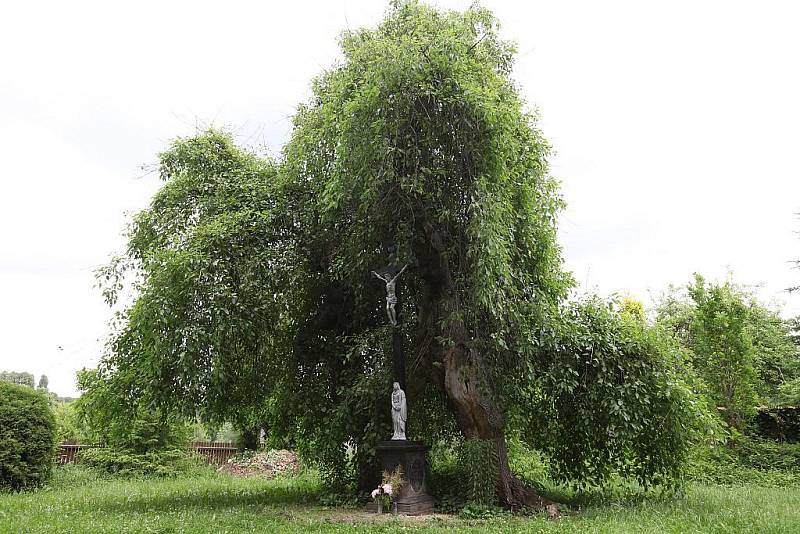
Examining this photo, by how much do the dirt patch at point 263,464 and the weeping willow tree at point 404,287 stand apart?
20.1 feet

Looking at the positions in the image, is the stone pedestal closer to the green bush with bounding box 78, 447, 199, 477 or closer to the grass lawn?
the grass lawn

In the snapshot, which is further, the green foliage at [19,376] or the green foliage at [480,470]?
the green foliage at [19,376]

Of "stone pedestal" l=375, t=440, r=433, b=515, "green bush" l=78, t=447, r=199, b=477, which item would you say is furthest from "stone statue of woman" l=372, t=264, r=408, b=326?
"green bush" l=78, t=447, r=199, b=477

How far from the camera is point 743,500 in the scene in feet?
31.2

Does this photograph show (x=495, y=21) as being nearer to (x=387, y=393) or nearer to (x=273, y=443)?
(x=387, y=393)

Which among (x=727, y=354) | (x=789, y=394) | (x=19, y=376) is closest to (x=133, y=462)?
(x=727, y=354)

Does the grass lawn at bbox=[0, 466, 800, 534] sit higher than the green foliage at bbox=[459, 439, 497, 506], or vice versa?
the green foliage at bbox=[459, 439, 497, 506]

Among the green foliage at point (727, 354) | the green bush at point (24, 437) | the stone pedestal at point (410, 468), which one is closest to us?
the stone pedestal at point (410, 468)

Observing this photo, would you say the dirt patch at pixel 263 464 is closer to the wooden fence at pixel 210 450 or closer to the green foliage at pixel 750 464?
the wooden fence at pixel 210 450

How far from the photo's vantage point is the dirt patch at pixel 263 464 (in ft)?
54.1

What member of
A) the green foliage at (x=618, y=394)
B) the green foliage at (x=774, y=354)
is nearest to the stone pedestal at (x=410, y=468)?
the green foliage at (x=618, y=394)

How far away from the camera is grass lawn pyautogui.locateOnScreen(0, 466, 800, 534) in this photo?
7.27 meters

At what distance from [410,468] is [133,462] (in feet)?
34.9

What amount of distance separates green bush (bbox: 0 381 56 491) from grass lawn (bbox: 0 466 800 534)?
898 mm
